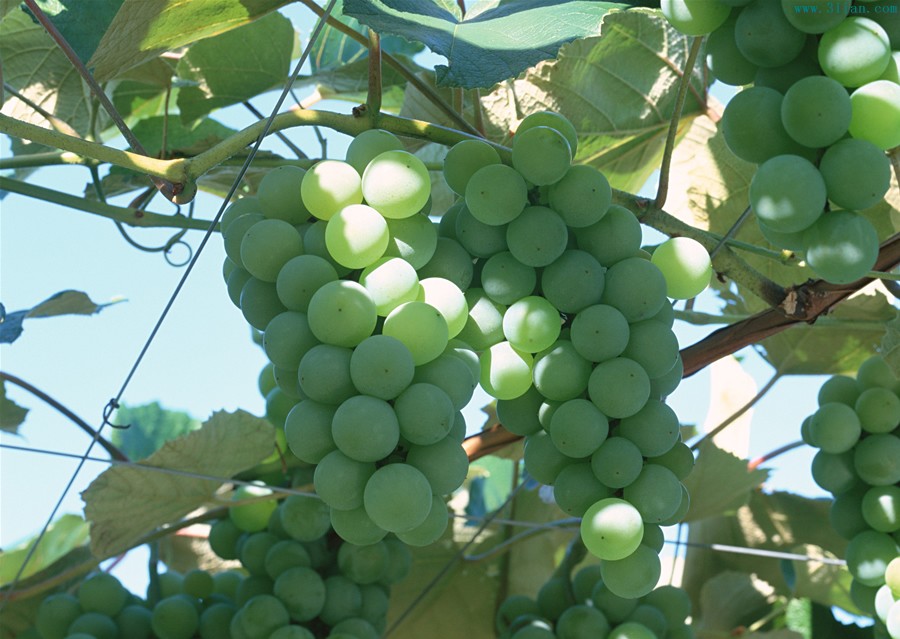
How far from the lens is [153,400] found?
1.62 metres

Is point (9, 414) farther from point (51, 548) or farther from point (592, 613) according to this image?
point (592, 613)

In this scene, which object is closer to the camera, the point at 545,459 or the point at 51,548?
the point at 545,459

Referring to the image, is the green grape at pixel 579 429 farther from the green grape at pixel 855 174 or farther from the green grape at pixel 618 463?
the green grape at pixel 855 174

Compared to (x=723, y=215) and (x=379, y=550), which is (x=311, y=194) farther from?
(x=723, y=215)

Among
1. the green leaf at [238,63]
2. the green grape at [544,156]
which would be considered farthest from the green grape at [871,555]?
the green leaf at [238,63]

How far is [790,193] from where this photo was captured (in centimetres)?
54

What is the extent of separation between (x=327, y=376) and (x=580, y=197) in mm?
208

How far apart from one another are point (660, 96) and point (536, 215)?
1.63 feet

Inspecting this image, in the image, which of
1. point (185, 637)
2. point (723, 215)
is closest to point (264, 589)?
point (185, 637)

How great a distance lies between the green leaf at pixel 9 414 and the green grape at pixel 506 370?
74 centimetres

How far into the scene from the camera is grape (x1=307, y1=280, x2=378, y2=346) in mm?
568

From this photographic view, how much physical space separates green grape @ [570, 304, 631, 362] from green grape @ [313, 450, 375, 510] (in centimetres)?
17

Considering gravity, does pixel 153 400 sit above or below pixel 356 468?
above

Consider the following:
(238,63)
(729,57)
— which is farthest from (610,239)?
(238,63)
